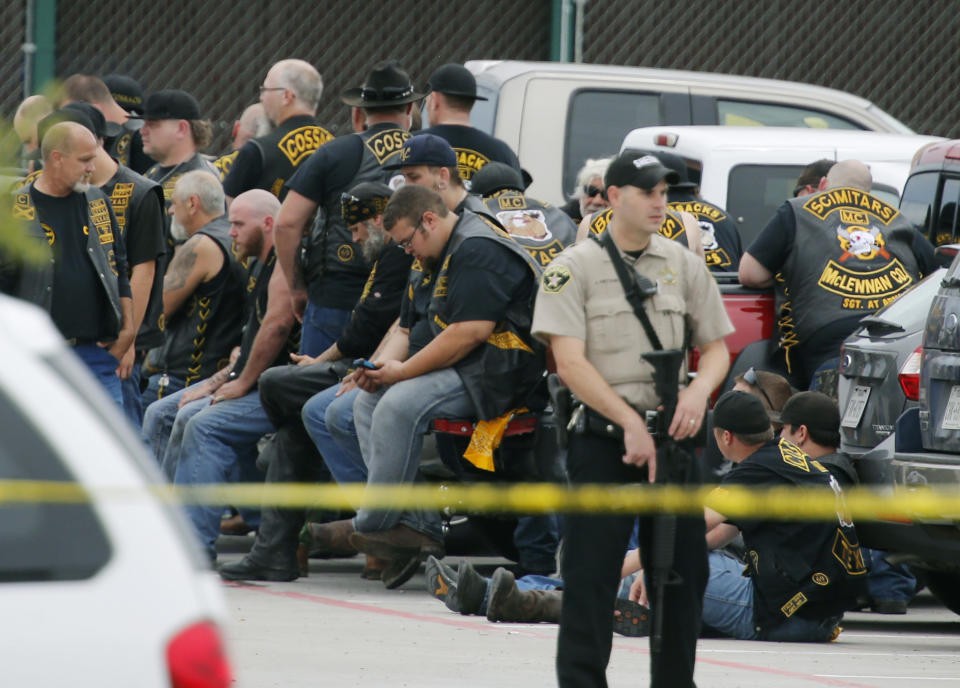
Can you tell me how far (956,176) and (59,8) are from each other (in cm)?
721

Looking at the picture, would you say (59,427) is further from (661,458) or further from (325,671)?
(325,671)

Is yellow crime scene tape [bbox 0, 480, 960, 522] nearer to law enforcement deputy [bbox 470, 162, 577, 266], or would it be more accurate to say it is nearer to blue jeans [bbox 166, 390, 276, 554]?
blue jeans [bbox 166, 390, 276, 554]

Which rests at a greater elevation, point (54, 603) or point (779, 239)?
point (54, 603)

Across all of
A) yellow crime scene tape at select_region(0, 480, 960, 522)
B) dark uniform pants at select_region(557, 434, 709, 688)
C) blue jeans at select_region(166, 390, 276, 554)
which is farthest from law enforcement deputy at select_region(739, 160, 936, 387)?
dark uniform pants at select_region(557, 434, 709, 688)

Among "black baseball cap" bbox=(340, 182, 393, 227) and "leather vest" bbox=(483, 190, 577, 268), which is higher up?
"black baseball cap" bbox=(340, 182, 393, 227)

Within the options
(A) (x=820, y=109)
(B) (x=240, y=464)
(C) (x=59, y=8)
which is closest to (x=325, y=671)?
(B) (x=240, y=464)

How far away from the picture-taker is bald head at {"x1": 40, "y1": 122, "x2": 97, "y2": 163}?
7.99 m

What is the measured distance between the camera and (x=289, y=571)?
895 centimetres

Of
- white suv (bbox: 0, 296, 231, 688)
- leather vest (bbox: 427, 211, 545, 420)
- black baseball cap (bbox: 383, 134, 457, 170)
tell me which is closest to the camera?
white suv (bbox: 0, 296, 231, 688)

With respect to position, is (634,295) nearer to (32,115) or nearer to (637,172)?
(637,172)

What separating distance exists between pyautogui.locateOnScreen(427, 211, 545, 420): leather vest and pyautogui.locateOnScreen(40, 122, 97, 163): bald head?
165 cm

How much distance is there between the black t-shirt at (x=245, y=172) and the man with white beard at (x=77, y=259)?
5.97 ft

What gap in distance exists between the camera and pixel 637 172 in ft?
19.3

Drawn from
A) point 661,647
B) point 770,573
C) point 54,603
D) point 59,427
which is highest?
point 59,427
